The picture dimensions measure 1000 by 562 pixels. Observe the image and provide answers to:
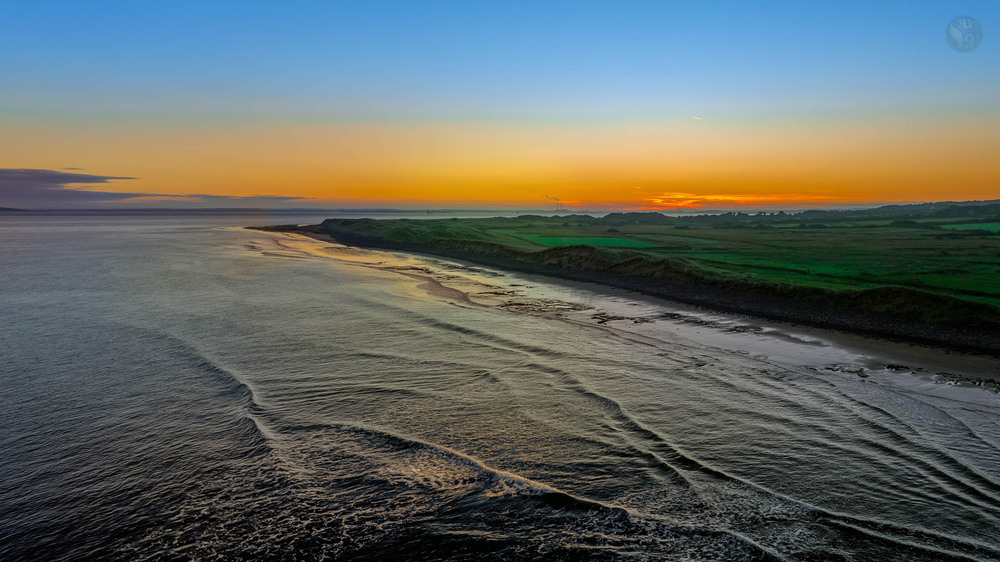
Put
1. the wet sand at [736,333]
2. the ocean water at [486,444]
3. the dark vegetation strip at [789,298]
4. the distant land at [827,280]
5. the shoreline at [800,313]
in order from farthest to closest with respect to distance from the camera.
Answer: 1. the distant land at [827,280]
2. the dark vegetation strip at [789,298]
3. the shoreline at [800,313]
4. the wet sand at [736,333]
5. the ocean water at [486,444]

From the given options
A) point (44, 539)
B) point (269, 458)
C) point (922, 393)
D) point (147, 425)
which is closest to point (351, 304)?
point (147, 425)

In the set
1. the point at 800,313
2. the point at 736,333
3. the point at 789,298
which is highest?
the point at 789,298

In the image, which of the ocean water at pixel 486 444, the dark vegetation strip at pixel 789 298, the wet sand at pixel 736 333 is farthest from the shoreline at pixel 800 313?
the ocean water at pixel 486 444

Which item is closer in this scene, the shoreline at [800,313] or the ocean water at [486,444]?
the ocean water at [486,444]

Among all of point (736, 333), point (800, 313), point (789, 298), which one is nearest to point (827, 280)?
point (789, 298)

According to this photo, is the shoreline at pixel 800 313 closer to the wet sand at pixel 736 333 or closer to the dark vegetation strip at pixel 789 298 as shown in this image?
the dark vegetation strip at pixel 789 298

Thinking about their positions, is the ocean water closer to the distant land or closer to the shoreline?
the shoreline

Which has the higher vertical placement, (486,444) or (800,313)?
(800,313)

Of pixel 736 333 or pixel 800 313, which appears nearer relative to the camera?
pixel 736 333

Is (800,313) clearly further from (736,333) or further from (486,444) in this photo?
(486,444)
